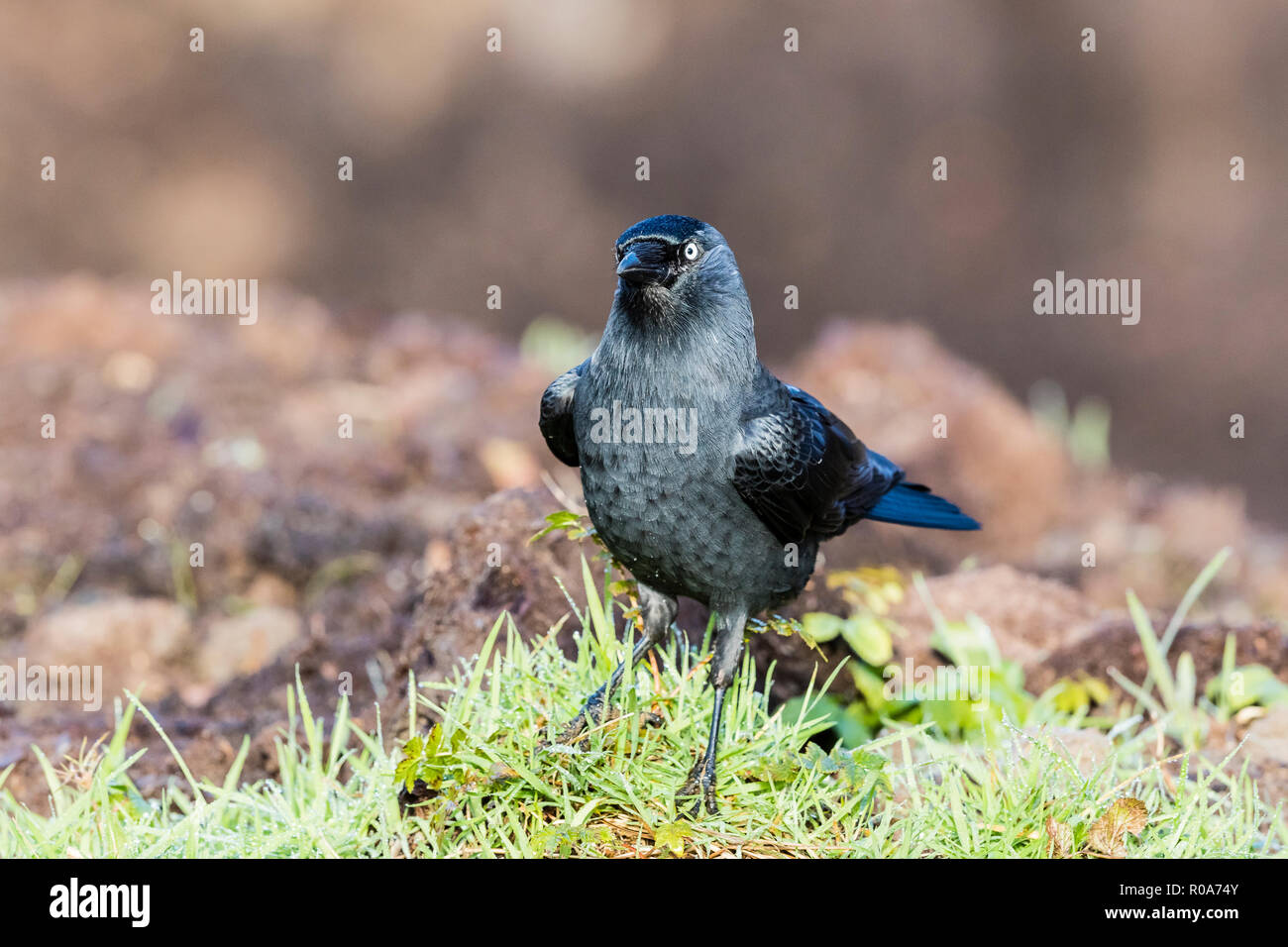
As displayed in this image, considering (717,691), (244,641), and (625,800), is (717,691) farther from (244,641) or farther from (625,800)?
(244,641)

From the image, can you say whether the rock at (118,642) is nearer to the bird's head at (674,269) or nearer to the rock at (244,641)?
the rock at (244,641)

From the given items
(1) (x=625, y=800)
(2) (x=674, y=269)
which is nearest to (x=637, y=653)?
(1) (x=625, y=800)

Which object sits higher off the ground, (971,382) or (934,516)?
(971,382)

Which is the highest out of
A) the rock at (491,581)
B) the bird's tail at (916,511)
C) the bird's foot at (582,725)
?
the bird's tail at (916,511)

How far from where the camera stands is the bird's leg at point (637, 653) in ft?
8.39

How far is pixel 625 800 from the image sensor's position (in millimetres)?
2459

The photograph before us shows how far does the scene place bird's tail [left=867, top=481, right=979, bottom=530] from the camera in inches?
123

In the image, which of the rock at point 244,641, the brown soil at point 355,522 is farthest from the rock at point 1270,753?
the rock at point 244,641

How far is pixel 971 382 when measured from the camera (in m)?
6.79

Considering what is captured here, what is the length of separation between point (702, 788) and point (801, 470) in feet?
2.52

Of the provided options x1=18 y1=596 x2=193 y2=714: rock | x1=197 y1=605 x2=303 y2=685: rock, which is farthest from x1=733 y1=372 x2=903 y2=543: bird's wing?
x1=18 y1=596 x2=193 y2=714: rock
